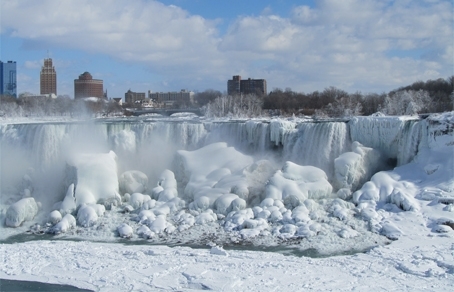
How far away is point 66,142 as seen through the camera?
22.1 meters

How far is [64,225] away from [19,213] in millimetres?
1992

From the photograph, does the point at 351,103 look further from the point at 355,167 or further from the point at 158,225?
the point at 158,225

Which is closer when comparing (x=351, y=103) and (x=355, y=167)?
(x=355, y=167)

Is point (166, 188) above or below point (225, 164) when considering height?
below

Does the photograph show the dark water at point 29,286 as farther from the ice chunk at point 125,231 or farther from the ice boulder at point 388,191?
the ice boulder at point 388,191

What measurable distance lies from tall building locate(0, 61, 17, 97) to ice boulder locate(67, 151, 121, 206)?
60.5m

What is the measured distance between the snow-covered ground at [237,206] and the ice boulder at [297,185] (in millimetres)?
50

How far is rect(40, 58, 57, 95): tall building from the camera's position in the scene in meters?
112

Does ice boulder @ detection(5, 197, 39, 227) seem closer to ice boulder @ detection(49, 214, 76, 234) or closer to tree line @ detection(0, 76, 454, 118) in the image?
ice boulder @ detection(49, 214, 76, 234)

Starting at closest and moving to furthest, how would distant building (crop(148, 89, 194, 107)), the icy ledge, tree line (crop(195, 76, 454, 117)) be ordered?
the icy ledge → tree line (crop(195, 76, 454, 117)) → distant building (crop(148, 89, 194, 107))

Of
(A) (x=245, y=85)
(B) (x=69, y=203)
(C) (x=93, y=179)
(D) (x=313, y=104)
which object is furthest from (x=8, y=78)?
(B) (x=69, y=203)

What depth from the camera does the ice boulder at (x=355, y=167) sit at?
18188 mm

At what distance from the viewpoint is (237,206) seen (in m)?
16.4

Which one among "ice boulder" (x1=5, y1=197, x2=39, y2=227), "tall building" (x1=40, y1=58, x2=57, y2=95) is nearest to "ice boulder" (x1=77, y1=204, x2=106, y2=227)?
"ice boulder" (x1=5, y1=197, x2=39, y2=227)
